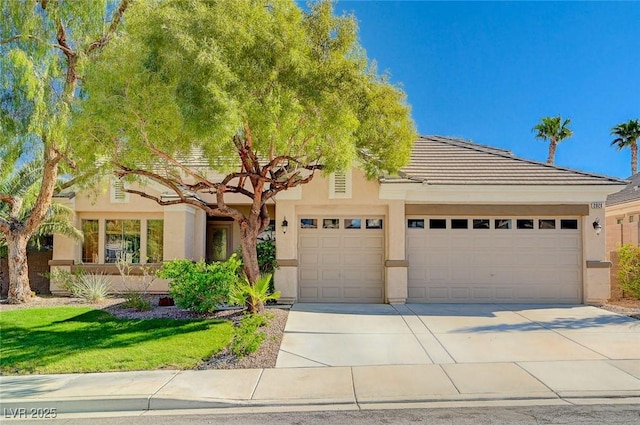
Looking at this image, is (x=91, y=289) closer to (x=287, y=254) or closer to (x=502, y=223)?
(x=287, y=254)

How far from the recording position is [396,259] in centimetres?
1283

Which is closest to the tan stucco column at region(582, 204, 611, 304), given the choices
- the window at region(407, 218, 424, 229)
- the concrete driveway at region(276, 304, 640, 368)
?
the concrete driveway at region(276, 304, 640, 368)

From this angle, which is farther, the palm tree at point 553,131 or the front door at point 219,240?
the palm tree at point 553,131

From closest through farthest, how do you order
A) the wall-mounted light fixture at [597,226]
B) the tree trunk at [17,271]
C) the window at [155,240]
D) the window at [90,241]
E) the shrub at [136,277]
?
the tree trunk at [17,271], the wall-mounted light fixture at [597,226], the shrub at [136,277], the window at [155,240], the window at [90,241]

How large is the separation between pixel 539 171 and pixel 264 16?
31.6 feet

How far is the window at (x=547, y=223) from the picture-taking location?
13.3 metres

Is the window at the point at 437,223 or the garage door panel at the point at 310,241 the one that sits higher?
the window at the point at 437,223

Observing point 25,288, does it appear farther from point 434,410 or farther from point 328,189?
point 434,410

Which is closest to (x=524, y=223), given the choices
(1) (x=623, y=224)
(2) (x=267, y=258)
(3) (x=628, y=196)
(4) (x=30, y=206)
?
(2) (x=267, y=258)

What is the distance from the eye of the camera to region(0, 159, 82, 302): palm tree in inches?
502

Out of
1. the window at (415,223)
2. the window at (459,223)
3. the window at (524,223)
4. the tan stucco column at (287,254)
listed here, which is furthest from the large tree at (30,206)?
the window at (524,223)

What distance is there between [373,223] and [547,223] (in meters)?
5.07

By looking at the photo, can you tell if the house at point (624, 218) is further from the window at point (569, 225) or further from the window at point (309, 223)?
the window at point (309, 223)

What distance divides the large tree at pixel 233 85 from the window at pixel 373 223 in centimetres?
410
